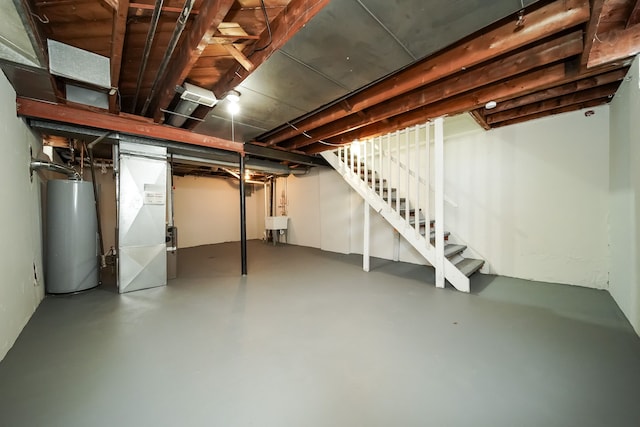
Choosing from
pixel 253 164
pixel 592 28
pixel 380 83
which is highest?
pixel 380 83

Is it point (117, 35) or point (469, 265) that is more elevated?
point (117, 35)

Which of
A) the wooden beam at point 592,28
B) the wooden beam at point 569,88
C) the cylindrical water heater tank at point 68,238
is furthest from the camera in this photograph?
the cylindrical water heater tank at point 68,238

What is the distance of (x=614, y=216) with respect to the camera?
→ 259 centimetres

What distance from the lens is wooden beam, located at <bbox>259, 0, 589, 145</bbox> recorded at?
1562 millimetres

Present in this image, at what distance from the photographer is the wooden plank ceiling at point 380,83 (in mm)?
1582

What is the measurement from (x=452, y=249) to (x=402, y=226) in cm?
88

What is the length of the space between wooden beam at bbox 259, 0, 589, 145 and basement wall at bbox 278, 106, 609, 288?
1986 millimetres

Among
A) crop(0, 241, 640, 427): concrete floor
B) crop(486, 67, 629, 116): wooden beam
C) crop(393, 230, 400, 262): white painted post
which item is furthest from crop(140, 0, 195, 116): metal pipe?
crop(393, 230, 400, 262): white painted post

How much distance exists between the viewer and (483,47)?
187 centimetres

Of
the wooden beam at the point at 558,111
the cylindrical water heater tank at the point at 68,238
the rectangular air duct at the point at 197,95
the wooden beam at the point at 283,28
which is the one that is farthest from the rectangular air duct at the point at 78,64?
the wooden beam at the point at 558,111

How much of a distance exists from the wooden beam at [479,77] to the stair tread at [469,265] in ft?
7.01

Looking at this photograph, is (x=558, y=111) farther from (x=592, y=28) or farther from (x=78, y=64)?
(x=78, y=64)

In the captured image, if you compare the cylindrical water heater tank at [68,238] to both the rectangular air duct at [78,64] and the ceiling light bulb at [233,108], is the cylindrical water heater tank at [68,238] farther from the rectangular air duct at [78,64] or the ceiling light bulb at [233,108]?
the ceiling light bulb at [233,108]

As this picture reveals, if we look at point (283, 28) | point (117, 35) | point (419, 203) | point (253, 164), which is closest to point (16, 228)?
point (117, 35)
